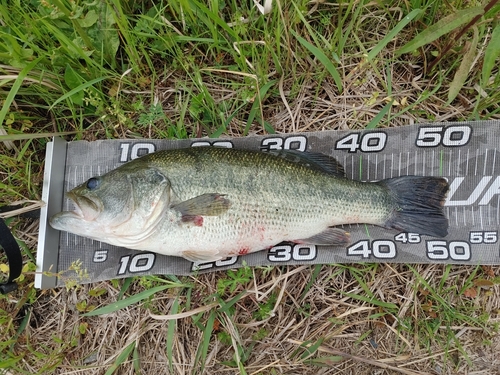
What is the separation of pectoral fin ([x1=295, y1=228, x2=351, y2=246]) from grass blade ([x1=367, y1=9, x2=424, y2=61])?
4.51 feet

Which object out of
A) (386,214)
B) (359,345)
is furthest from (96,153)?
(359,345)

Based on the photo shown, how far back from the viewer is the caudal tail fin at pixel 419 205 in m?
3.00

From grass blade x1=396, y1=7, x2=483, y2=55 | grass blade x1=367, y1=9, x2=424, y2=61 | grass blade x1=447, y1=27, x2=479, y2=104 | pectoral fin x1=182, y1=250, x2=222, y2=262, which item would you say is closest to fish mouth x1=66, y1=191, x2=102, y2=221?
pectoral fin x1=182, y1=250, x2=222, y2=262

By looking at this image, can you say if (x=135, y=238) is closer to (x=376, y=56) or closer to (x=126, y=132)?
(x=126, y=132)

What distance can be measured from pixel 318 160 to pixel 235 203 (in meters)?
0.78

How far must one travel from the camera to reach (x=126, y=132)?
3.30 meters

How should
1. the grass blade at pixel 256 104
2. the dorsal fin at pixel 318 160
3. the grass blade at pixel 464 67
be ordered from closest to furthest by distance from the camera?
1. the grass blade at pixel 464 67
2. the dorsal fin at pixel 318 160
3. the grass blade at pixel 256 104

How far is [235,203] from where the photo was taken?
277cm

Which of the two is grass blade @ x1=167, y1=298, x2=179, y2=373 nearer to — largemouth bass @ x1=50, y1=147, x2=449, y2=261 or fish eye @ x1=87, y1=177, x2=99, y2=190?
largemouth bass @ x1=50, y1=147, x2=449, y2=261

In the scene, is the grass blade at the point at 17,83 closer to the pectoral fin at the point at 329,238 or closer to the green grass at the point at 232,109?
the green grass at the point at 232,109

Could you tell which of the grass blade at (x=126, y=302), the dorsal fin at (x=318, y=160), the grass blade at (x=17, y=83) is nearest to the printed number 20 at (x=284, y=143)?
the dorsal fin at (x=318, y=160)

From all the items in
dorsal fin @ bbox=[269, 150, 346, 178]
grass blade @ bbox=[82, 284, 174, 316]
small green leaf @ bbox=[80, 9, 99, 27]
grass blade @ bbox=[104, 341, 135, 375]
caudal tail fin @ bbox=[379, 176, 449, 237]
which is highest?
small green leaf @ bbox=[80, 9, 99, 27]

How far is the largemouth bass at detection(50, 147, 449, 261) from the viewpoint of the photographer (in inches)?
106

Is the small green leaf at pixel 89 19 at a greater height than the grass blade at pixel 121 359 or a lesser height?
greater
